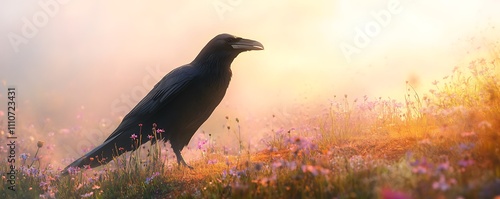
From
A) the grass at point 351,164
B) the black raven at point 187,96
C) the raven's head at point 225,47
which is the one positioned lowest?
the grass at point 351,164

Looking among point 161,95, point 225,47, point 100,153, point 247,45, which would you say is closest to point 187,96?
point 161,95

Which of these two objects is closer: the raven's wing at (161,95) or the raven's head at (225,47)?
the raven's wing at (161,95)

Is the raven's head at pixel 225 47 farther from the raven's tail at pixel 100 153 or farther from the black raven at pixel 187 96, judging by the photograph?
the raven's tail at pixel 100 153

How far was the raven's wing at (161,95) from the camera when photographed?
6551mm

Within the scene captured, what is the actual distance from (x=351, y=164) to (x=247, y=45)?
288 cm

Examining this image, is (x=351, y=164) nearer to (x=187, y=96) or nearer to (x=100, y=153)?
(x=187, y=96)

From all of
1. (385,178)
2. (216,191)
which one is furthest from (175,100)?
(385,178)

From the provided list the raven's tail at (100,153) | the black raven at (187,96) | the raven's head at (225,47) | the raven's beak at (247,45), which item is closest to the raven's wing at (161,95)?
the black raven at (187,96)

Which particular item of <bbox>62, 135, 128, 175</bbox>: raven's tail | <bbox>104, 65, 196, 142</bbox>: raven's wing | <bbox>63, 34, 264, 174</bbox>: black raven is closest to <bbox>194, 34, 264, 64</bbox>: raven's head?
<bbox>63, 34, 264, 174</bbox>: black raven

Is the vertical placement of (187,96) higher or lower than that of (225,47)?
lower

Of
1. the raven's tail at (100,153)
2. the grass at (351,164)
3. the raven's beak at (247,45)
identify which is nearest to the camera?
the grass at (351,164)

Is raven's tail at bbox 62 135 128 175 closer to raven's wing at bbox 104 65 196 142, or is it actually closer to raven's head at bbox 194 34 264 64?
raven's wing at bbox 104 65 196 142

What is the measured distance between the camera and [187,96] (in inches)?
259

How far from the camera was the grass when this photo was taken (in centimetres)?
329
